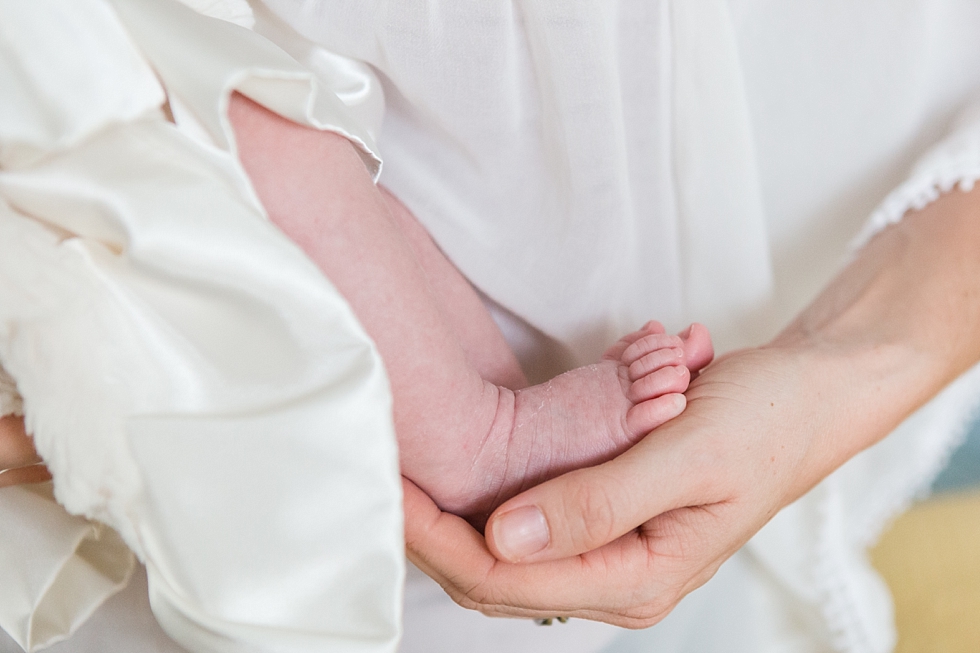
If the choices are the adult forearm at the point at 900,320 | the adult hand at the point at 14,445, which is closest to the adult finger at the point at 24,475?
the adult hand at the point at 14,445

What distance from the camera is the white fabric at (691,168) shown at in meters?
0.68

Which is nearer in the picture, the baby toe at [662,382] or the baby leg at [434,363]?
the baby leg at [434,363]

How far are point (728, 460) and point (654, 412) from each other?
0.24 ft

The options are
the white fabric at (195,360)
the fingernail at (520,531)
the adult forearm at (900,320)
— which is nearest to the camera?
the white fabric at (195,360)

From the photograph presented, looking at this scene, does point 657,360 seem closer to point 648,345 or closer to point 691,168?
point 648,345

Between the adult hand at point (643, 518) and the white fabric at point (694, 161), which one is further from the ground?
the white fabric at point (694, 161)

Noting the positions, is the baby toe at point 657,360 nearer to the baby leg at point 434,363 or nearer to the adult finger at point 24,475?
the baby leg at point 434,363

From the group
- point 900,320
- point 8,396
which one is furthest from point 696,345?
point 8,396

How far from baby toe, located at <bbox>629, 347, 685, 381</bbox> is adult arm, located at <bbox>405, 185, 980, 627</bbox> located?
0.13ft

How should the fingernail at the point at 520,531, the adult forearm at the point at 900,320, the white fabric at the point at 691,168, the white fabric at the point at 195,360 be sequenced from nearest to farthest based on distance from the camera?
the white fabric at the point at 195,360 → the fingernail at the point at 520,531 → the white fabric at the point at 691,168 → the adult forearm at the point at 900,320

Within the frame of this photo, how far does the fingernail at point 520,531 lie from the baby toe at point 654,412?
0.43ft

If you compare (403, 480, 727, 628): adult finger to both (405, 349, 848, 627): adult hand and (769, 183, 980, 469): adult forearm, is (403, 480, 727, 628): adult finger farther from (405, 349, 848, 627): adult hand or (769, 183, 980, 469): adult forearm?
(769, 183, 980, 469): adult forearm

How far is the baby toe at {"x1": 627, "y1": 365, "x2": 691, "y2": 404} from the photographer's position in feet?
2.15

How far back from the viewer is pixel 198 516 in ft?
1.57
